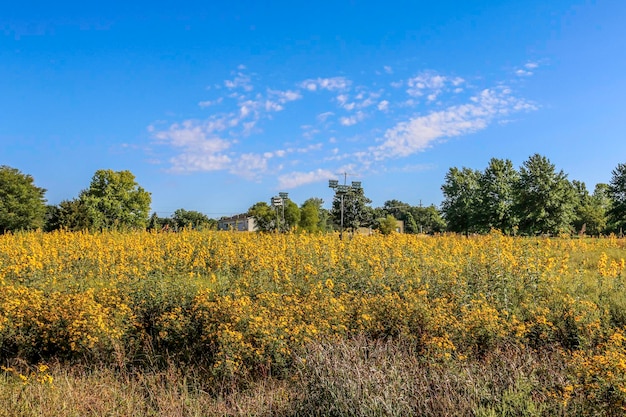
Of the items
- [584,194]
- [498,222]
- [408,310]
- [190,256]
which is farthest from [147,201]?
[584,194]

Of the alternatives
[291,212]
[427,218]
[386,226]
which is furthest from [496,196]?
[427,218]

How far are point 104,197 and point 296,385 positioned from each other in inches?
1474

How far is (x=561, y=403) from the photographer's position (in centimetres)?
271

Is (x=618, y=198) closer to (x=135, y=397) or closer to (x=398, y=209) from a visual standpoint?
(x=135, y=397)

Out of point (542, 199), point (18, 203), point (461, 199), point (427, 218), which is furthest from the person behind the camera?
point (427, 218)

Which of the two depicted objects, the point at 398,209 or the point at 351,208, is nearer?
the point at 351,208

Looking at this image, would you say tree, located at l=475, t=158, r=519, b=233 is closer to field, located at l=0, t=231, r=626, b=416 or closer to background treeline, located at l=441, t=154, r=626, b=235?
background treeline, located at l=441, t=154, r=626, b=235

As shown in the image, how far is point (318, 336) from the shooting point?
4293 millimetres

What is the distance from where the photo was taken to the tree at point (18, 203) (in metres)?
35.7

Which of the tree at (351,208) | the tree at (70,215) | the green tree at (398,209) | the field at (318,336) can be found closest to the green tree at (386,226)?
the tree at (351,208)

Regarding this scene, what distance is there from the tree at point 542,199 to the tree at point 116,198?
1145 inches

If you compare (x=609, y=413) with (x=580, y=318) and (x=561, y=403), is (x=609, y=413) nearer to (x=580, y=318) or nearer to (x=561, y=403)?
(x=561, y=403)

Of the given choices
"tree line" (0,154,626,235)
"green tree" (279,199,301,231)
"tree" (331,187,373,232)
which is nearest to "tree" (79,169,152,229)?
"tree line" (0,154,626,235)

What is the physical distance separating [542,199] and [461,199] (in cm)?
659
